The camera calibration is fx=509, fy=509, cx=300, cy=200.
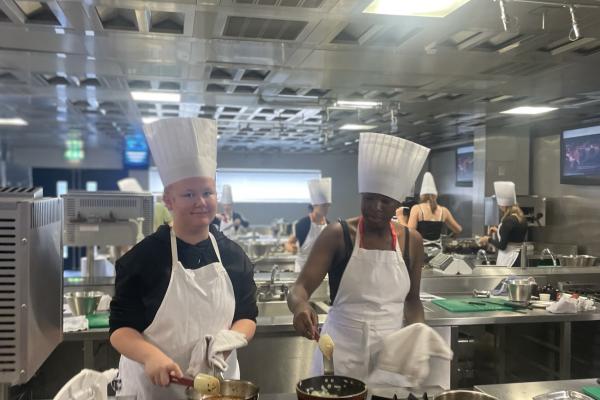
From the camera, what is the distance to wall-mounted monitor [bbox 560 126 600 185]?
19.1 ft

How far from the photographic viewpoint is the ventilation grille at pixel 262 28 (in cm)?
280

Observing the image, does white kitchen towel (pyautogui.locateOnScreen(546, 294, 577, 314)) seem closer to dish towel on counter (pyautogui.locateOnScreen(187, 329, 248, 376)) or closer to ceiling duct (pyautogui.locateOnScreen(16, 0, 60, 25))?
dish towel on counter (pyautogui.locateOnScreen(187, 329, 248, 376))

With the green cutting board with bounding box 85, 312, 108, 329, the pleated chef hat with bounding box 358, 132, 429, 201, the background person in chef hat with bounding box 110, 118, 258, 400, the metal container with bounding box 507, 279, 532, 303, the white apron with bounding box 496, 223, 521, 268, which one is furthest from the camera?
the white apron with bounding box 496, 223, 521, 268

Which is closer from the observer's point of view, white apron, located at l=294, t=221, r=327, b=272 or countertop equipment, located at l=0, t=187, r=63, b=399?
countertop equipment, located at l=0, t=187, r=63, b=399

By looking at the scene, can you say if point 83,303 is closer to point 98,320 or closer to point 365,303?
point 98,320

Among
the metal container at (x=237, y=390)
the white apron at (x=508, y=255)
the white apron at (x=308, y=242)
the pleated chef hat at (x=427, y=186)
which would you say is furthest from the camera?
the pleated chef hat at (x=427, y=186)

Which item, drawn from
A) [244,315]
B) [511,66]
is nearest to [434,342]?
[244,315]

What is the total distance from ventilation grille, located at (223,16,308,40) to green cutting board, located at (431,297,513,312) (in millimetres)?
1939

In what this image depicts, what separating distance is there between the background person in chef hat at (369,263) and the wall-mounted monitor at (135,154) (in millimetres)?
7809

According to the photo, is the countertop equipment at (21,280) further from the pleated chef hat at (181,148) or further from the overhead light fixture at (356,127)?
the overhead light fixture at (356,127)

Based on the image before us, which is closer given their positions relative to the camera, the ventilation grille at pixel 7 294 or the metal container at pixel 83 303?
the ventilation grille at pixel 7 294

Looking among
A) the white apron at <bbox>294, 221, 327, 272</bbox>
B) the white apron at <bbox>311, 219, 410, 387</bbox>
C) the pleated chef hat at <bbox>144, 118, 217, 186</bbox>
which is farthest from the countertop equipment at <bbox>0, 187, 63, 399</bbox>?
the white apron at <bbox>294, 221, 327, 272</bbox>

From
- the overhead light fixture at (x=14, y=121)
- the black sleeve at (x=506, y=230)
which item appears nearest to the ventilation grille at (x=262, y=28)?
the black sleeve at (x=506, y=230)

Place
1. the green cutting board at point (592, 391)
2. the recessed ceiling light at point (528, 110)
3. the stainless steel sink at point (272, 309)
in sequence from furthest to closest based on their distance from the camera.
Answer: the recessed ceiling light at point (528, 110)
the stainless steel sink at point (272, 309)
the green cutting board at point (592, 391)
